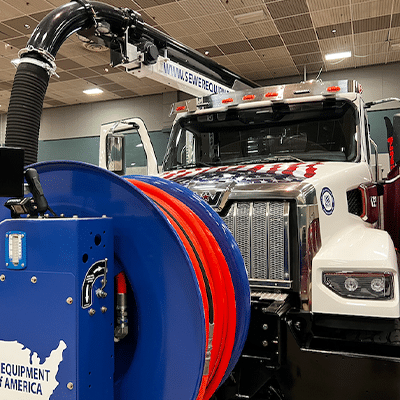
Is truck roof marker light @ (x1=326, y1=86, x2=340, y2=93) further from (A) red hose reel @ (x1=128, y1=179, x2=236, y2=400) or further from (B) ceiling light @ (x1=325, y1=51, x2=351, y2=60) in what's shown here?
(B) ceiling light @ (x1=325, y1=51, x2=351, y2=60)

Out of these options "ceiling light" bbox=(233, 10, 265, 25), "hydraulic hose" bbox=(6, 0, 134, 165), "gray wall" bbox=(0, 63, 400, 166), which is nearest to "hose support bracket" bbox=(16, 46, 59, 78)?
"hydraulic hose" bbox=(6, 0, 134, 165)

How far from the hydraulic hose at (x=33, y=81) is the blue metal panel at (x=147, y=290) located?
3.65 ft

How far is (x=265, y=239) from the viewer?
2.45m

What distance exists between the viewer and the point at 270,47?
10.6 m

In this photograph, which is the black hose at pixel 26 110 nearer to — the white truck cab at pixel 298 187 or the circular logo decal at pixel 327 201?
the white truck cab at pixel 298 187

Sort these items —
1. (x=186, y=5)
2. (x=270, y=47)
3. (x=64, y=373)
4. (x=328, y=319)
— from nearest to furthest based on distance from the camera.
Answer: (x=64, y=373)
(x=328, y=319)
(x=186, y=5)
(x=270, y=47)

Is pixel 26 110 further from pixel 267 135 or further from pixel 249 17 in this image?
pixel 249 17

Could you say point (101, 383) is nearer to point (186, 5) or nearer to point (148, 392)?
point (148, 392)

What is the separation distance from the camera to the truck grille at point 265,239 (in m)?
2.39

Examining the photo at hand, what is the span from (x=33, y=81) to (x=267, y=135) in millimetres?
1929

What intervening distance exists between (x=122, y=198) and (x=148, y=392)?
61 centimetres

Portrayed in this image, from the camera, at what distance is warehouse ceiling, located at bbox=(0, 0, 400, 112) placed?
8.39 metres

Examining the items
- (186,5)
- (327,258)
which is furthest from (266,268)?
(186,5)

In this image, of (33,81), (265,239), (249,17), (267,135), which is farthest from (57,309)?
(249,17)
